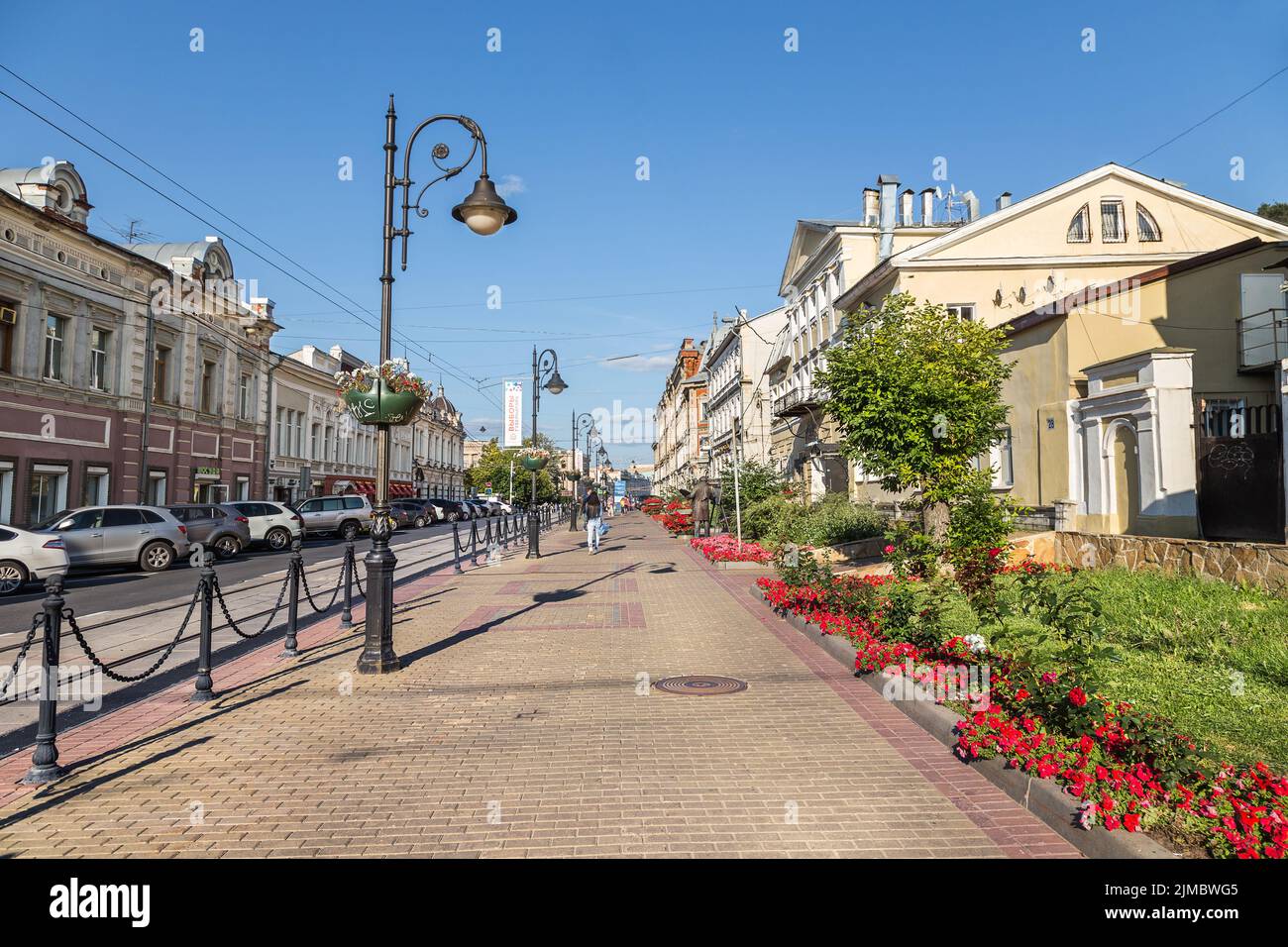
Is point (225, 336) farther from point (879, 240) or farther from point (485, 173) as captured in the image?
point (485, 173)

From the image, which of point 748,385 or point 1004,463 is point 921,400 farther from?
point 748,385

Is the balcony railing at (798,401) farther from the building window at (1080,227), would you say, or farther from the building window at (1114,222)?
the building window at (1114,222)

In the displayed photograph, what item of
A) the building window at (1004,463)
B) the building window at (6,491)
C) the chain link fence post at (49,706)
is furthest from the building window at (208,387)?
the chain link fence post at (49,706)

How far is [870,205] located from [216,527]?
2594 cm

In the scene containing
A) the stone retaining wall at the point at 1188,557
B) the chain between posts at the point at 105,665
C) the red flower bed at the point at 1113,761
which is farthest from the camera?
the stone retaining wall at the point at 1188,557

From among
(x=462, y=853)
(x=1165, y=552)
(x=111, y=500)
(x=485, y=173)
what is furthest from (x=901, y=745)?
(x=111, y=500)

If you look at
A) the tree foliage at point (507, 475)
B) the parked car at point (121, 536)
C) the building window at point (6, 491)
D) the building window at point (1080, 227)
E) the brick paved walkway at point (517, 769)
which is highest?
the building window at point (1080, 227)

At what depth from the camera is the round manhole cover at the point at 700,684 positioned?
749 cm

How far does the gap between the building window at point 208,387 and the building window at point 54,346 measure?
28.9 feet

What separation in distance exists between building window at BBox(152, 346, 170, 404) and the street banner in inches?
612

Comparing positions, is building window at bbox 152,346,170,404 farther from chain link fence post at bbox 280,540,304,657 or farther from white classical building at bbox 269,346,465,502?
chain link fence post at bbox 280,540,304,657

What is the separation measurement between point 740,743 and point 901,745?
1186 millimetres

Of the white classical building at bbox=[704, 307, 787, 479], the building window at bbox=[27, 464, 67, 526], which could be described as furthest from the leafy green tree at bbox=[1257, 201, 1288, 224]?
the building window at bbox=[27, 464, 67, 526]
